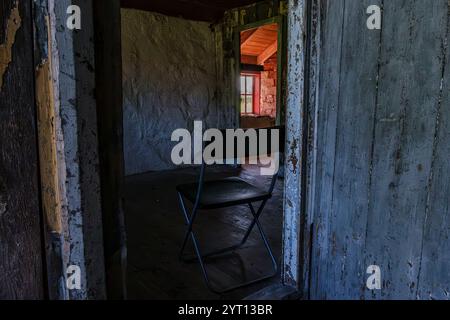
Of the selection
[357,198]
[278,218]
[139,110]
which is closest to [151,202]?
[278,218]

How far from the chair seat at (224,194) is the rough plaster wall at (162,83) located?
290 cm

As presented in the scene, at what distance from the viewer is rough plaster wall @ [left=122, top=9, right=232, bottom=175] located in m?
4.71

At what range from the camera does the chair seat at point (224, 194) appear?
72.7 inches

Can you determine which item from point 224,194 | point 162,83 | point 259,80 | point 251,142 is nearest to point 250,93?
point 259,80

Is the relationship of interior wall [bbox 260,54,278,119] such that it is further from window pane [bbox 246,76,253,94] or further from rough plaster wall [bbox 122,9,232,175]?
rough plaster wall [bbox 122,9,232,175]

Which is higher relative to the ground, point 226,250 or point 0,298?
point 0,298

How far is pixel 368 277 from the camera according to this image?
1.25m

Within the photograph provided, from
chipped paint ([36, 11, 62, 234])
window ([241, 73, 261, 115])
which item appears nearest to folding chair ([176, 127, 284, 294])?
chipped paint ([36, 11, 62, 234])

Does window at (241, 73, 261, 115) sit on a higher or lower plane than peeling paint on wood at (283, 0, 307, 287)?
higher

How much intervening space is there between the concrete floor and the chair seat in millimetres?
465

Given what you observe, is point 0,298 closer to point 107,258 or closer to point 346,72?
point 107,258

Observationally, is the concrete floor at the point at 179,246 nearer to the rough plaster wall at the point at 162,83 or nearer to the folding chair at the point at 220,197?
the folding chair at the point at 220,197

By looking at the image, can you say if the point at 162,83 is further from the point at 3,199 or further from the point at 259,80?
the point at 3,199

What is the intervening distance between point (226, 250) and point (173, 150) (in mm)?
3218
